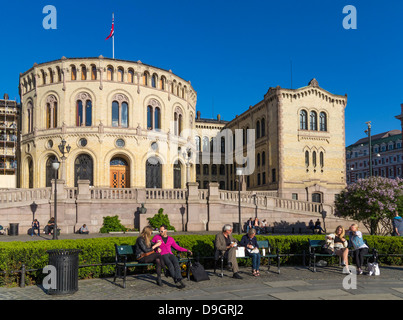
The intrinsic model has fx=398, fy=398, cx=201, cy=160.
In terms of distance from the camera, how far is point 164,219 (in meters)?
27.5

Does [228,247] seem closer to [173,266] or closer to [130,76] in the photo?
[173,266]

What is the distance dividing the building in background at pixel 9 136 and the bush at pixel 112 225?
2872 cm

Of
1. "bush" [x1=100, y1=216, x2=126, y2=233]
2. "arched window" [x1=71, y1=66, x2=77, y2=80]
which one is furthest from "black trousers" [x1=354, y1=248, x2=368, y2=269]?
"arched window" [x1=71, y1=66, x2=77, y2=80]

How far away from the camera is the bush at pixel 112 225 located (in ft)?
88.7

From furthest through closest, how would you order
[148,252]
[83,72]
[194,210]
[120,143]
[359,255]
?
[83,72] < [120,143] < [194,210] < [359,255] < [148,252]

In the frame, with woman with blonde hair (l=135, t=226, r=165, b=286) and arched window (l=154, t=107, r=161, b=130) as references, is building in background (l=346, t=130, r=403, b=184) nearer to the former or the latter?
arched window (l=154, t=107, r=161, b=130)

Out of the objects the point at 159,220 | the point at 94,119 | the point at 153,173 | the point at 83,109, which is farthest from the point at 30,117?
the point at 159,220

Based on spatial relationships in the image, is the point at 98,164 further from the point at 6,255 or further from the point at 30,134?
the point at 6,255

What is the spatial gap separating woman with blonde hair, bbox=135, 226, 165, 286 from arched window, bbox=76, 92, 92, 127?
29.7 metres

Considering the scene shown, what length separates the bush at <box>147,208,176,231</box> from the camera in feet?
88.9

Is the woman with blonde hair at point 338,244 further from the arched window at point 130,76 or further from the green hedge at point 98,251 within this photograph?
the arched window at point 130,76

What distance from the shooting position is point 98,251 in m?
11.8

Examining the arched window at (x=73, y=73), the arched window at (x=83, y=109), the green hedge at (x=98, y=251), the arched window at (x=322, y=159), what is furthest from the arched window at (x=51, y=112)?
the green hedge at (x=98, y=251)

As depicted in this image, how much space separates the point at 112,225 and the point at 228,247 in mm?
16793
